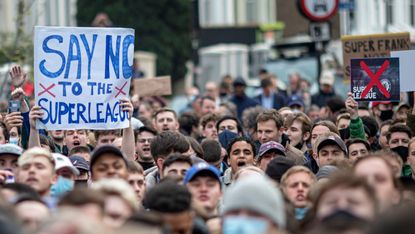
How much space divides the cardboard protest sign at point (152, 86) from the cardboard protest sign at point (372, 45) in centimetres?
296

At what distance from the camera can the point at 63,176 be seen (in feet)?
44.4

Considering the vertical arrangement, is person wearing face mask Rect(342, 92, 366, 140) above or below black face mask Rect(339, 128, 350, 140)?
above

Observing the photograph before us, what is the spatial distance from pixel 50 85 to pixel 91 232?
642 cm

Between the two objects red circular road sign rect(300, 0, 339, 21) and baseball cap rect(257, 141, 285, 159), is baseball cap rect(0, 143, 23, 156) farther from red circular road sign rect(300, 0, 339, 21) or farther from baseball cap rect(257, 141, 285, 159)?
red circular road sign rect(300, 0, 339, 21)

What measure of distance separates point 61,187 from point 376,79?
17.6 ft

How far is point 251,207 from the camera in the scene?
405 inches

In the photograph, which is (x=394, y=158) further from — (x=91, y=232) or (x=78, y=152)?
(x=91, y=232)

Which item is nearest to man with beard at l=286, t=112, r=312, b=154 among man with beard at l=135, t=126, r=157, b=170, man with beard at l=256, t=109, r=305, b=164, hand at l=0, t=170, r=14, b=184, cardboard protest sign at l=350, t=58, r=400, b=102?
man with beard at l=256, t=109, r=305, b=164

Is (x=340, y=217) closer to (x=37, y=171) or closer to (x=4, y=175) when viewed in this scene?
(x=37, y=171)

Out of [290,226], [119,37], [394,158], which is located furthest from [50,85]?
[290,226]

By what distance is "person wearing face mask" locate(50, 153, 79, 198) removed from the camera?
13172 millimetres

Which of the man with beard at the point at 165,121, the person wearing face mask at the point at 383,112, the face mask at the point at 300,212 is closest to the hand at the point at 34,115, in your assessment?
the face mask at the point at 300,212

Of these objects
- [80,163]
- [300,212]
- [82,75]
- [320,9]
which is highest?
[320,9]

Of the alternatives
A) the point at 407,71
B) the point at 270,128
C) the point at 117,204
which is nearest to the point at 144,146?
the point at 270,128
